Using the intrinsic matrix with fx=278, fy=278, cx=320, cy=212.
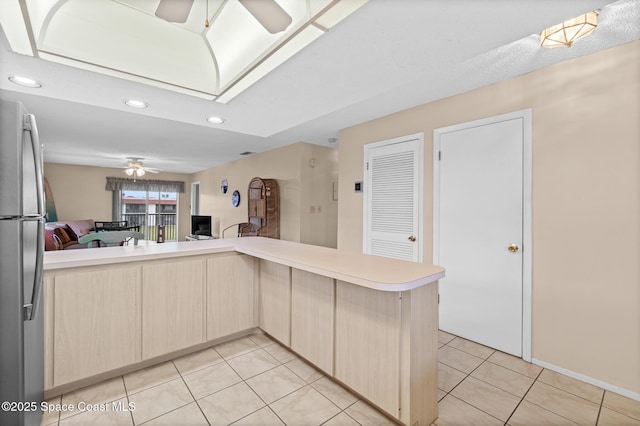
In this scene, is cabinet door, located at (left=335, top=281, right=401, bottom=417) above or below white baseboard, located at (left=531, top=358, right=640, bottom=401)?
above

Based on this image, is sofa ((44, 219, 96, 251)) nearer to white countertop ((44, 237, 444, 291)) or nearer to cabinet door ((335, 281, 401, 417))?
white countertop ((44, 237, 444, 291))

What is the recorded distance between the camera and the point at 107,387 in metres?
1.86

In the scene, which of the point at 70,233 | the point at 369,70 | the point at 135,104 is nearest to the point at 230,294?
the point at 135,104

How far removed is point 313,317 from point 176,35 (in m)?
2.18

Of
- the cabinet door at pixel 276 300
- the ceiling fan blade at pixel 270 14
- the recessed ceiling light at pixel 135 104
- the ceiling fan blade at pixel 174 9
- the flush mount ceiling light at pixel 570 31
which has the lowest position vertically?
the cabinet door at pixel 276 300

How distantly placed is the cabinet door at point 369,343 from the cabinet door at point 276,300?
1.89 feet

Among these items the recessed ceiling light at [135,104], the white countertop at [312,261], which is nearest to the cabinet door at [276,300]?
the white countertop at [312,261]

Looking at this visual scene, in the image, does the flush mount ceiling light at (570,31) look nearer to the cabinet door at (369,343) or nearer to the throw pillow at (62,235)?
the cabinet door at (369,343)

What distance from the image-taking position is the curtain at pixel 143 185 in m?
8.16

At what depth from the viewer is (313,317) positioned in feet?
6.61

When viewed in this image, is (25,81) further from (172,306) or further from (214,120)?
(172,306)

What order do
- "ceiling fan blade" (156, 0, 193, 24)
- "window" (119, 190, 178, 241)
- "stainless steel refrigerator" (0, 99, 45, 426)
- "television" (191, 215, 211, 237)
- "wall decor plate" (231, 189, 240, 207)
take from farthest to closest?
"window" (119, 190, 178, 241) → "television" (191, 215, 211, 237) → "wall decor plate" (231, 189, 240, 207) → "ceiling fan blade" (156, 0, 193, 24) → "stainless steel refrigerator" (0, 99, 45, 426)

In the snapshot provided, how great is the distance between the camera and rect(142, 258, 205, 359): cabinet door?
6.73 feet

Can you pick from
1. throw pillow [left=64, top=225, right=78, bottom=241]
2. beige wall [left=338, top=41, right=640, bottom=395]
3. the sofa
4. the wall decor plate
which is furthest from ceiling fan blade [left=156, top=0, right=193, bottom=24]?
throw pillow [left=64, top=225, right=78, bottom=241]
